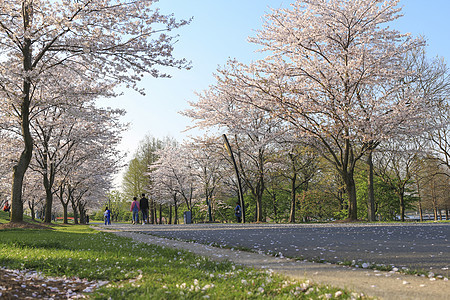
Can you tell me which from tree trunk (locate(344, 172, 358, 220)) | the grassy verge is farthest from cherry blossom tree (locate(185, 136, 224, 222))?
the grassy verge

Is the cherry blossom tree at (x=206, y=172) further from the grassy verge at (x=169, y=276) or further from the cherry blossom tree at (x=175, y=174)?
the grassy verge at (x=169, y=276)

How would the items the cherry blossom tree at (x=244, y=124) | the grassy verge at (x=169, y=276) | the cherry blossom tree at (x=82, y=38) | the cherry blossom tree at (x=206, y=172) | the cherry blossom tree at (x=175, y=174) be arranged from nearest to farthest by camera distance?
1. the grassy verge at (x=169, y=276)
2. the cherry blossom tree at (x=82, y=38)
3. the cherry blossom tree at (x=244, y=124)
4. the cherry blossom tree at (x=206, y=172)
5. the cherry blossom tree at (x=175, y=174)

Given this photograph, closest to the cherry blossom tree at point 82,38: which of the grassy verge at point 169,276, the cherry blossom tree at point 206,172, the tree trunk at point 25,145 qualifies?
the tree trunk at point 25,145

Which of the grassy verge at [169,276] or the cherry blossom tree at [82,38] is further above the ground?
the cherry blossom tree at [82,38]

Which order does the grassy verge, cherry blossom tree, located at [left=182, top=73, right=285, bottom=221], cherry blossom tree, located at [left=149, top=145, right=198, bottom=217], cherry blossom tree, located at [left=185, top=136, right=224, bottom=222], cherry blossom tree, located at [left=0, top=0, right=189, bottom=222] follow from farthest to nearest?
cherry blossom tree, located at [left=149, top=145, right=198, bottom=217], cherry blossom tree, located at [left=185, top=136, right=224, bottom=222], cherry blossom tree, located at [left=182, top=73, right=285, bottom=221], cherry blossom tree, located at [left=0, top=0, right=189, bottom=222], the grassy verge

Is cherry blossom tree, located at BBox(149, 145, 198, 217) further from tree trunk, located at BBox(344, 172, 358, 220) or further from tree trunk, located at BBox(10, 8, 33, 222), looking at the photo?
tree trunk, located at BBox(10, 8, 33, 222)

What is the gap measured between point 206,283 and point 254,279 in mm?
583

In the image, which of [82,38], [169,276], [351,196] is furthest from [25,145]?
[351,196]

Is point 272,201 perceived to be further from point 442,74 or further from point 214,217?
point 442,74

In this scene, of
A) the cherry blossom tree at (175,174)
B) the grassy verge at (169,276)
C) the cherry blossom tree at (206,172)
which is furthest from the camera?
the cherry blossom tree at (175,174)

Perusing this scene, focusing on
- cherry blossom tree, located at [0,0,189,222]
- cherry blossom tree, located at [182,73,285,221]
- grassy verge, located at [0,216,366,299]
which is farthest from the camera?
cherry blossom tree, located at [182,73,285,221]

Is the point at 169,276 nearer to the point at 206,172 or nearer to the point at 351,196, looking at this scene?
the point at 351,196

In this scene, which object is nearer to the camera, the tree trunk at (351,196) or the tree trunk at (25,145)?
the tree trunk at (25,145)

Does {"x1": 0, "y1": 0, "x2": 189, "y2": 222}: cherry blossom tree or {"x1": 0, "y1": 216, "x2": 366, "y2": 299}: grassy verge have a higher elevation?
{"x1": 0, "y1": 0, "x2": 189, "y2": 222}: cherry blossom tree
